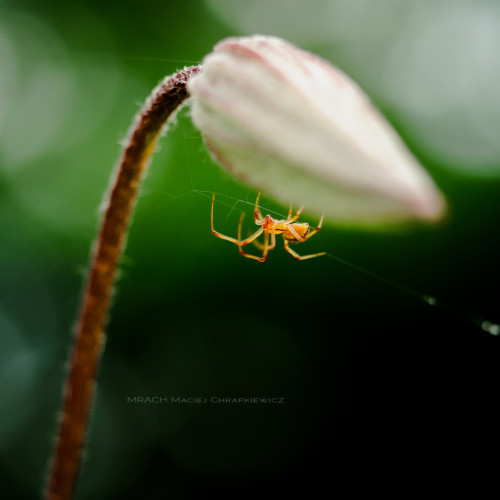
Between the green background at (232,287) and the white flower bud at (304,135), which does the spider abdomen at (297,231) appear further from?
the white flower bud at (304,135)

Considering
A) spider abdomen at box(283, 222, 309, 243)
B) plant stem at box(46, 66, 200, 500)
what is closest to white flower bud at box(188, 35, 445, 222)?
plant stem at box(46, 66, 200, 500)

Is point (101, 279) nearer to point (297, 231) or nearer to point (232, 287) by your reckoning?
point (297, 231)

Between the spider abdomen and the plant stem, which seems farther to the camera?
the spider abdomen

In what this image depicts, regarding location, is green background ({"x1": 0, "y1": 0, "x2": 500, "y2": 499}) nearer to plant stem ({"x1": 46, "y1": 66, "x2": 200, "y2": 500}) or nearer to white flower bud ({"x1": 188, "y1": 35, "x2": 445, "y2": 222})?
plant stem ({"x1": 46, "y1": 66, "x2": 200, "y2": 500})

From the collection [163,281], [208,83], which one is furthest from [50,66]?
[208,83]

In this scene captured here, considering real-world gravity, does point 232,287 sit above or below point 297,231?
above

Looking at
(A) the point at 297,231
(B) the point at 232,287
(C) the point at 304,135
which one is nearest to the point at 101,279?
(C) the point at 304,135
